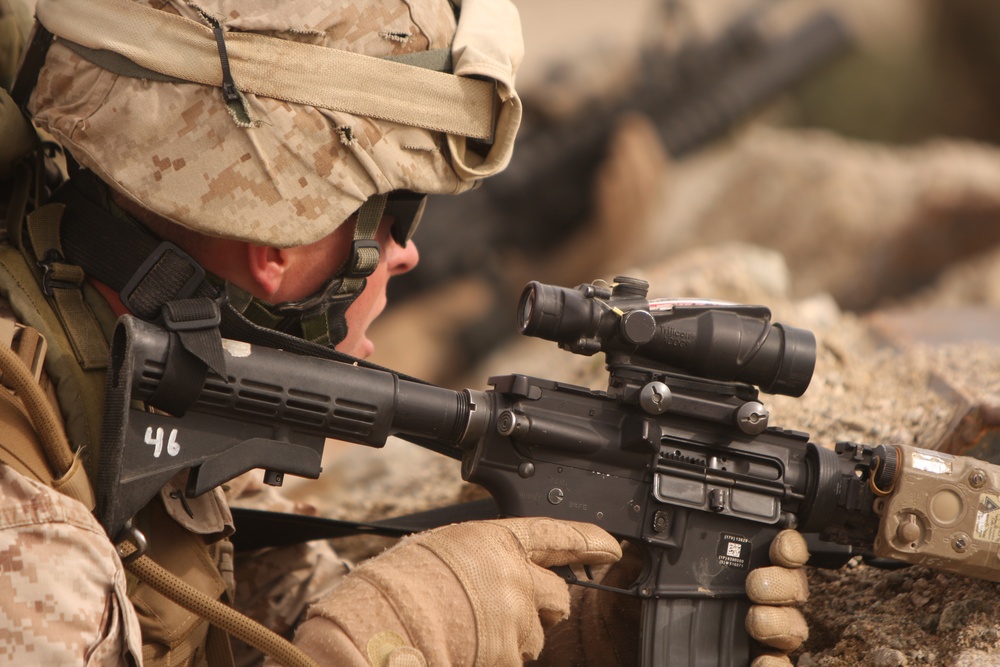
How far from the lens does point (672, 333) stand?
246 centimetres

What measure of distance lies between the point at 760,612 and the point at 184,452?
56.1 inches

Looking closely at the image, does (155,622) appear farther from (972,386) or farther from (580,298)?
(972,386)

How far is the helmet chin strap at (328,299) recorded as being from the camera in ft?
7.91

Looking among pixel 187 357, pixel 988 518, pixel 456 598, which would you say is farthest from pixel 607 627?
pixel 187 357

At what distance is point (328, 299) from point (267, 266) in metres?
0.19

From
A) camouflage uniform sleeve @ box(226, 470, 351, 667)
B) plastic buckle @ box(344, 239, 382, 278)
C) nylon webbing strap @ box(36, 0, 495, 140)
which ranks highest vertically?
nylon webbing strap @ box(36, 0, 495, 140)

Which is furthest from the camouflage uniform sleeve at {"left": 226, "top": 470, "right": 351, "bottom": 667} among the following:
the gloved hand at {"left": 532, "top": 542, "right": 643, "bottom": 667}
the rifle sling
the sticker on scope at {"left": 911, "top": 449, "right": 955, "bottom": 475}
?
the sticker on scope at {"left": 911, "top": 449, "right": 955, "bottom": 475}

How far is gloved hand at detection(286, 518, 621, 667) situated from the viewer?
2.10 m

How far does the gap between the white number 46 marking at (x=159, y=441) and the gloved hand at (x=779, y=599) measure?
1.42 m

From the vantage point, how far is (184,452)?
2152 millimetres

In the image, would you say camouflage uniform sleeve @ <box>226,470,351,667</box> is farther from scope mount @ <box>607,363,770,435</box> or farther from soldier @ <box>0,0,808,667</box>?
scope mount @ <box>607,363,770,435</box>

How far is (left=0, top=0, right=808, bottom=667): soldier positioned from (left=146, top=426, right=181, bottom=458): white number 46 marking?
0.45ft

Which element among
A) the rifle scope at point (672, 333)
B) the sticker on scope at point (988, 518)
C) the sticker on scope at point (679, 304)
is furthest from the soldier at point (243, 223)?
the sticker on scope at point (988, 518)

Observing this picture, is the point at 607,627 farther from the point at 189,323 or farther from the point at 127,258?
the point at 127,258
